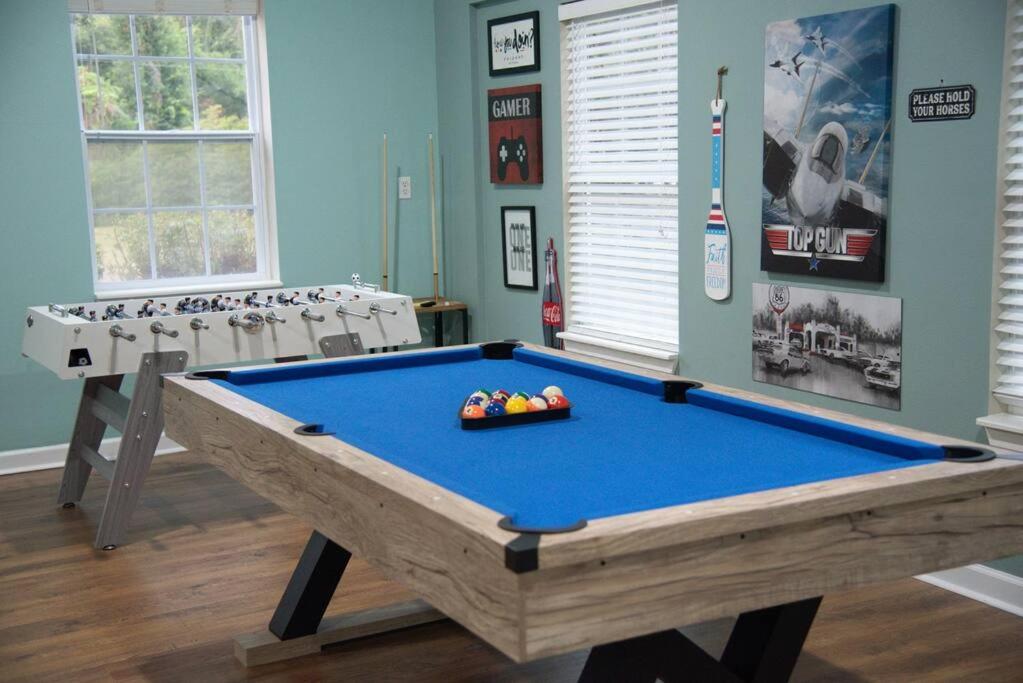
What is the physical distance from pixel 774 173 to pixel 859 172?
0.42 meters

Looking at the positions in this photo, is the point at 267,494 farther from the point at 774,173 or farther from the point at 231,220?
the point at 231,220

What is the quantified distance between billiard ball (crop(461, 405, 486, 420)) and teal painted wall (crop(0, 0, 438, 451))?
3.51 meters

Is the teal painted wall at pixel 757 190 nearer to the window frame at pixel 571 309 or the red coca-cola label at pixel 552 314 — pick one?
the window frame at pixel 571 309

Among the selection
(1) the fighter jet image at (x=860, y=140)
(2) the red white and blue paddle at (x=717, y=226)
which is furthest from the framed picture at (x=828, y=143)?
(2) the red white and blue paddle at (x=717, y=226)

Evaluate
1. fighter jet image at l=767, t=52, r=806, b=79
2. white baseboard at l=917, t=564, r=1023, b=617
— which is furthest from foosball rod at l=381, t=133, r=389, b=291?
white baseboard at l=917, t=564, r=1023, b=617

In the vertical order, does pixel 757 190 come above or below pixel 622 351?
above

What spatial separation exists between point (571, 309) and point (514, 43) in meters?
1.39

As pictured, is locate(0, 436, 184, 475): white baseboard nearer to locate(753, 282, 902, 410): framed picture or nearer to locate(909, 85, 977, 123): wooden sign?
locate(753, 282, 902, 410): framed picture

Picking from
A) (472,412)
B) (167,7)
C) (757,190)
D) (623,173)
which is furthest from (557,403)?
(167,7)

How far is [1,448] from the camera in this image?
5.53m

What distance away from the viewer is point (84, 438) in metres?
4.91

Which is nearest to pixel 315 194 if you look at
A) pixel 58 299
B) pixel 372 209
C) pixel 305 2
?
pixel 372 209

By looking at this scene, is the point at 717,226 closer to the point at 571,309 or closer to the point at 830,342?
the point at 830,342

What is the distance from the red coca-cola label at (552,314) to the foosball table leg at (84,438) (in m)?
2.07
